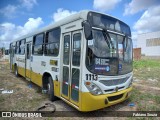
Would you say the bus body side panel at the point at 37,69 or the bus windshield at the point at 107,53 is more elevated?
the bus windshield at the point at 107,53

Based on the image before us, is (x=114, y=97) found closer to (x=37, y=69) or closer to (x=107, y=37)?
(x=107, y=37)

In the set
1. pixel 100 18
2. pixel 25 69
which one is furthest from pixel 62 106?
pixel 25 69

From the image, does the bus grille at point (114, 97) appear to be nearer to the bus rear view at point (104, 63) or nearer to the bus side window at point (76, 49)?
the bus rear view at point (104, 63)

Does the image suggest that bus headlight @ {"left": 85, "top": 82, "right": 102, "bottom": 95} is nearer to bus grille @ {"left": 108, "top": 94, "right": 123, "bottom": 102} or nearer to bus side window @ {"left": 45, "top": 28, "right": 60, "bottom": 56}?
bus grille @ {"left": 108, "top": 94, "right": 123, "bottom": 102}

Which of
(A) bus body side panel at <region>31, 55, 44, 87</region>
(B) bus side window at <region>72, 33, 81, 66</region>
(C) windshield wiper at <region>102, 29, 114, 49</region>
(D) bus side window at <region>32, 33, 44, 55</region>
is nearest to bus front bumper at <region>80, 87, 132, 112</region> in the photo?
(B) bus side window at <region>72, 33, 81, 66</region>

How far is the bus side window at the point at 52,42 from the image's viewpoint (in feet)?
20.6

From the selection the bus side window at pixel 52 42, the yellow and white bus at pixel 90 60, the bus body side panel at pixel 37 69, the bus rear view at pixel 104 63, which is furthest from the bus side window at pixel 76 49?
the bus body side panel at pixel 37 69

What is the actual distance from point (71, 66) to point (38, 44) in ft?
11.3

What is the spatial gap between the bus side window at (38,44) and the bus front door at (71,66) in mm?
2226

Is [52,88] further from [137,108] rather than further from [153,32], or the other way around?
[153,32]

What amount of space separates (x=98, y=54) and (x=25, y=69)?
22.5 ft

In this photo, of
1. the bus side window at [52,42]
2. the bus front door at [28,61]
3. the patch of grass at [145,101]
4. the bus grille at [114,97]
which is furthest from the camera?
the bus front door at [28,61]

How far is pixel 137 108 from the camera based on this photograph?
19.6 ft

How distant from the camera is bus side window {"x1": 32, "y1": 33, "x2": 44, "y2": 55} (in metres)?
7.72
